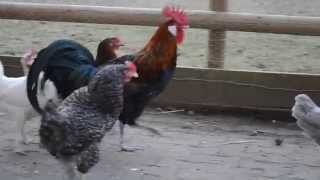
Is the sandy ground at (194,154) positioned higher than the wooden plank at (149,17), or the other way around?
the wooden plank at (149,17)

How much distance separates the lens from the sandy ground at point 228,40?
7.33m

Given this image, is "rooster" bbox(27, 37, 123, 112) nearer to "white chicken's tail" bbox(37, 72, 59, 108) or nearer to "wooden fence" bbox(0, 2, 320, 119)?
"white chicken's tail" bbox(37, 72, 59, 108)

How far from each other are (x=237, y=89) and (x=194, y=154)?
1183 millimetres

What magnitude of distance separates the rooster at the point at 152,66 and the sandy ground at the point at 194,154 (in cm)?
44

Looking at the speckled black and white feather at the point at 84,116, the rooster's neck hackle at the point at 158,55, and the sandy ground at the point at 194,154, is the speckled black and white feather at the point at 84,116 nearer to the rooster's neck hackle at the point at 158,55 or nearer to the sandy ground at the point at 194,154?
the sandy ground at the point at 194,154

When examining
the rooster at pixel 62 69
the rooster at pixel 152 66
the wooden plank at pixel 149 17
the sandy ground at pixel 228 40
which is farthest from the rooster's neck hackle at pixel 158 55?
the sandy ground at pixel 228 40

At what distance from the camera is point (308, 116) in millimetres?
5469

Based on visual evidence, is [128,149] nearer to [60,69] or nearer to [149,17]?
[60,69]

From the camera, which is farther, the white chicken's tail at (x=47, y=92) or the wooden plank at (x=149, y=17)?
the wooden plank at (x=149, y=17)

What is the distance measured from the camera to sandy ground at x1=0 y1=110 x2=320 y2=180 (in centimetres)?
549

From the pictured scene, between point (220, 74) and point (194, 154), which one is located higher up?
point (220, 74)

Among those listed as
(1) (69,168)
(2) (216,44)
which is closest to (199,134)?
(2) (216,44)

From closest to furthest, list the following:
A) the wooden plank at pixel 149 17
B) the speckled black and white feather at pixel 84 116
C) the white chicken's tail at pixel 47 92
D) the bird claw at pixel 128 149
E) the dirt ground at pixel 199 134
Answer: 1. the speckled black and white feather at pixel 84 116
2. the dirt ground at pixel 199 134
3. the white chicken's tail at pixel 47 92
4. the bird claw at pixel 128 149
5. the wooden plank at pixel 149 17

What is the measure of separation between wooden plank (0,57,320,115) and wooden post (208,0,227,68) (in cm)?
14
